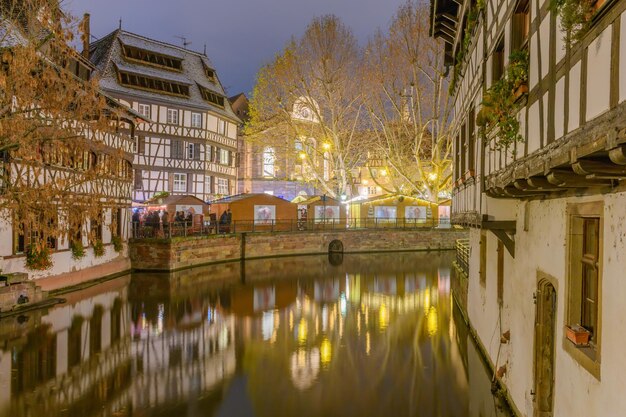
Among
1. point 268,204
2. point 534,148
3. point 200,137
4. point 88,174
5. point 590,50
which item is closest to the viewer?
point 590,50

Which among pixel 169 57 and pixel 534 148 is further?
pixel 169 57

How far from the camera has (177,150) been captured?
3447 centimetres

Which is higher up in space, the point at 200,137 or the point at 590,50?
the point at 200,137

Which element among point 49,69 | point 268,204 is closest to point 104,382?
point 49,69

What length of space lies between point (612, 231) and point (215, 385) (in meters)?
6.79

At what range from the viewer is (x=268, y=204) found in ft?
101

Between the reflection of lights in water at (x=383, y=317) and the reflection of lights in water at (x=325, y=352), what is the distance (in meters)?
2.15

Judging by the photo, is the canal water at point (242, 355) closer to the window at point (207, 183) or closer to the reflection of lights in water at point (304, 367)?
the reflection of lights in water at point (304, 367)

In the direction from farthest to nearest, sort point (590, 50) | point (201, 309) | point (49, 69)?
point (201, 309), point (49, 69), point (590, 50)

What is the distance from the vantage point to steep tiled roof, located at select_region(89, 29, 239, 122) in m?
32.6

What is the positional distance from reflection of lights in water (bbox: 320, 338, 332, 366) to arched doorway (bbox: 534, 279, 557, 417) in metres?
4.83

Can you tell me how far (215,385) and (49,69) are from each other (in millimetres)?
6572

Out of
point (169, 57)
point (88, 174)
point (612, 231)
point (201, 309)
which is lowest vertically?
point (201, 309)

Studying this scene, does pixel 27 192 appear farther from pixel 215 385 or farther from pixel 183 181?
pixel 183 181
